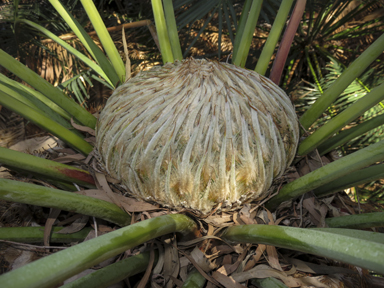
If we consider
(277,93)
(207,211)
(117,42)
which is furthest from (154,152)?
(117,42)

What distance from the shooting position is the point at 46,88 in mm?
927

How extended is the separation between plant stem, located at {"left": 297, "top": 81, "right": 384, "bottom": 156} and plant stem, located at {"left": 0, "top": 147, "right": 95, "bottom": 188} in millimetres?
658

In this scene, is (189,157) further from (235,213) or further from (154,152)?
(235,213)

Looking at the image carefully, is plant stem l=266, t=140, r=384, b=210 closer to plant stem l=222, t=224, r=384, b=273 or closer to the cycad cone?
the cycad cone

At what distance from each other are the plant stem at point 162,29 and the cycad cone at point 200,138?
0.29 meters

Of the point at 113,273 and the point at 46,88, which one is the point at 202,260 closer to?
the point at 113,273

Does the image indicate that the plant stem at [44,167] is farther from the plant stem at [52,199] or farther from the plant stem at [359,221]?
the plant stem at [359,221]

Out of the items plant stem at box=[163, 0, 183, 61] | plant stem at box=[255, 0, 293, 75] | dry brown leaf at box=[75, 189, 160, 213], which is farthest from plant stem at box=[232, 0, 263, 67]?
dry brown leaf at box=[75, 189, 160, 213]

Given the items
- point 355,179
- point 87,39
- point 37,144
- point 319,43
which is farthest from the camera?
point 319,43

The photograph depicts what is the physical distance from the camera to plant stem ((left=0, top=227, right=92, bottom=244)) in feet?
2.47

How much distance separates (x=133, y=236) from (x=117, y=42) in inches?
78.0

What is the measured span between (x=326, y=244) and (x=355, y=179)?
451 mm

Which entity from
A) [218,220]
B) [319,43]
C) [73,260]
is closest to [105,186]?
[218,220]

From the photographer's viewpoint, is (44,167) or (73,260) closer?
(73,260)
